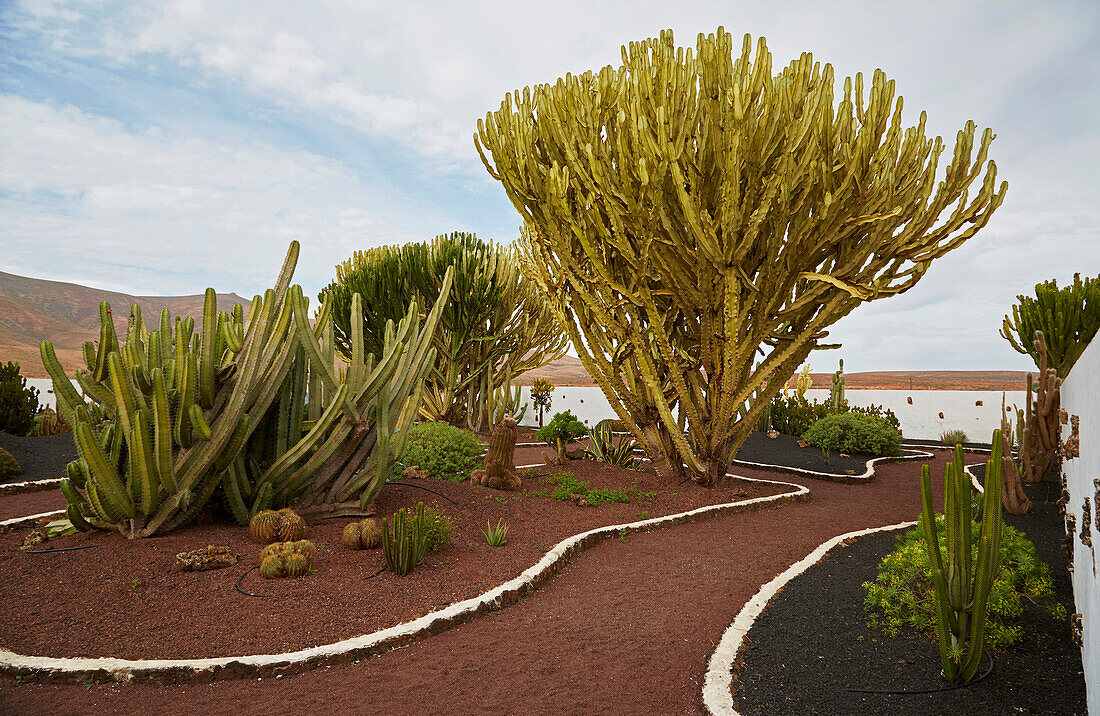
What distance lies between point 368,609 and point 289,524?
1.35 meters

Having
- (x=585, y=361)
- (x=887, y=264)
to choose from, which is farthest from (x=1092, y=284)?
(x=585, y=361)

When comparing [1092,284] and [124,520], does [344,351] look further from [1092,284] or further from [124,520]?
[1092,284]

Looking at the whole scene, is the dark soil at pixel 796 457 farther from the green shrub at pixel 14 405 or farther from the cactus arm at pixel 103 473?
the green shrub at pixel 14 405

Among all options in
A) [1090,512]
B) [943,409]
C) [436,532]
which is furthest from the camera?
[943,409]

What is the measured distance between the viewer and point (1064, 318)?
10617 mm

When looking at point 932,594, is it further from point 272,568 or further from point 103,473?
point 103,473

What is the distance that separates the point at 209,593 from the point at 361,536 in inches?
44.7

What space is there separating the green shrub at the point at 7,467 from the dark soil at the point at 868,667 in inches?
398

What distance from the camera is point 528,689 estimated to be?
124 inches

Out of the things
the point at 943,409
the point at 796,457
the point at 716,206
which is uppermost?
the point at 716,206

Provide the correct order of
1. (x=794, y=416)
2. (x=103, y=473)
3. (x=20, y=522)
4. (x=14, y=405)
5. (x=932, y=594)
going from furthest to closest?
(x=794, y=416) < (x=14, y=405) < (x=20, y=522) < (x=103, y=473) < (x=932, y=594)

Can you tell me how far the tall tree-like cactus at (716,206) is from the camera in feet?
22.9

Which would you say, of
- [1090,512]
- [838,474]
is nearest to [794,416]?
[838,474]

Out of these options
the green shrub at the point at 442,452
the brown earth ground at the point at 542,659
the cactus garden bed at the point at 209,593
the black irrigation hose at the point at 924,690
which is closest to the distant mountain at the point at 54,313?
the green shrub at the point at 442,452
